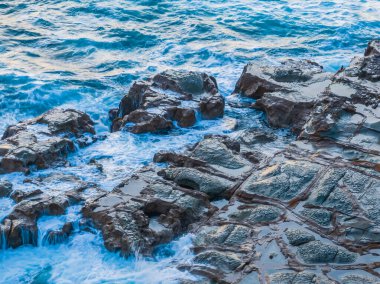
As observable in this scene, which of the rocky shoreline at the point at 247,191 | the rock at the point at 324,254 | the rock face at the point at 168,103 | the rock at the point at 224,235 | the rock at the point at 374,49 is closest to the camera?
the rock at the point at 324,254

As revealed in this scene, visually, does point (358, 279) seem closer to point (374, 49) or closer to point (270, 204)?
point (270, 204)

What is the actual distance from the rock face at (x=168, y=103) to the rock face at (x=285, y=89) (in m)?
0.72

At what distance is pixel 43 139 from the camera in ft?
28.1

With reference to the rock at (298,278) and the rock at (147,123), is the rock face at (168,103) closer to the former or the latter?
the rock at (147,123)

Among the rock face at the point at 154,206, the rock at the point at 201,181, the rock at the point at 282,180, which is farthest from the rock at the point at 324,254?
the rock at the point at 201,181

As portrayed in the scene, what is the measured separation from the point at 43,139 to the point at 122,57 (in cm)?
523

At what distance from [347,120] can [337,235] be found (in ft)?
8.63

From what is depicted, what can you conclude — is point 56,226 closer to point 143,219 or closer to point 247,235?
point 143,219

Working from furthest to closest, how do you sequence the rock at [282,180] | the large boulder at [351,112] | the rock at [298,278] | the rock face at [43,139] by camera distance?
the rock face at [43,139] < the large boulder at [351,112] < the rock at [282,180] < the rock at [298,278]

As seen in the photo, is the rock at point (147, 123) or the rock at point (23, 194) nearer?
the rock at point (23, 194)

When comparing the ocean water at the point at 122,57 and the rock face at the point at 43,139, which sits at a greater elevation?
the rock face at the point at 43,139

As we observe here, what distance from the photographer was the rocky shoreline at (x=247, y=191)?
5.69 meters

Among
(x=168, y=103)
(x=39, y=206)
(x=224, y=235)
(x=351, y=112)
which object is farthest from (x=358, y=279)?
(x=168, y=103)

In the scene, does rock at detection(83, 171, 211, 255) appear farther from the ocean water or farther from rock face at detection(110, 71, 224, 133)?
rock face at detection(110, 71, 224, 133)
